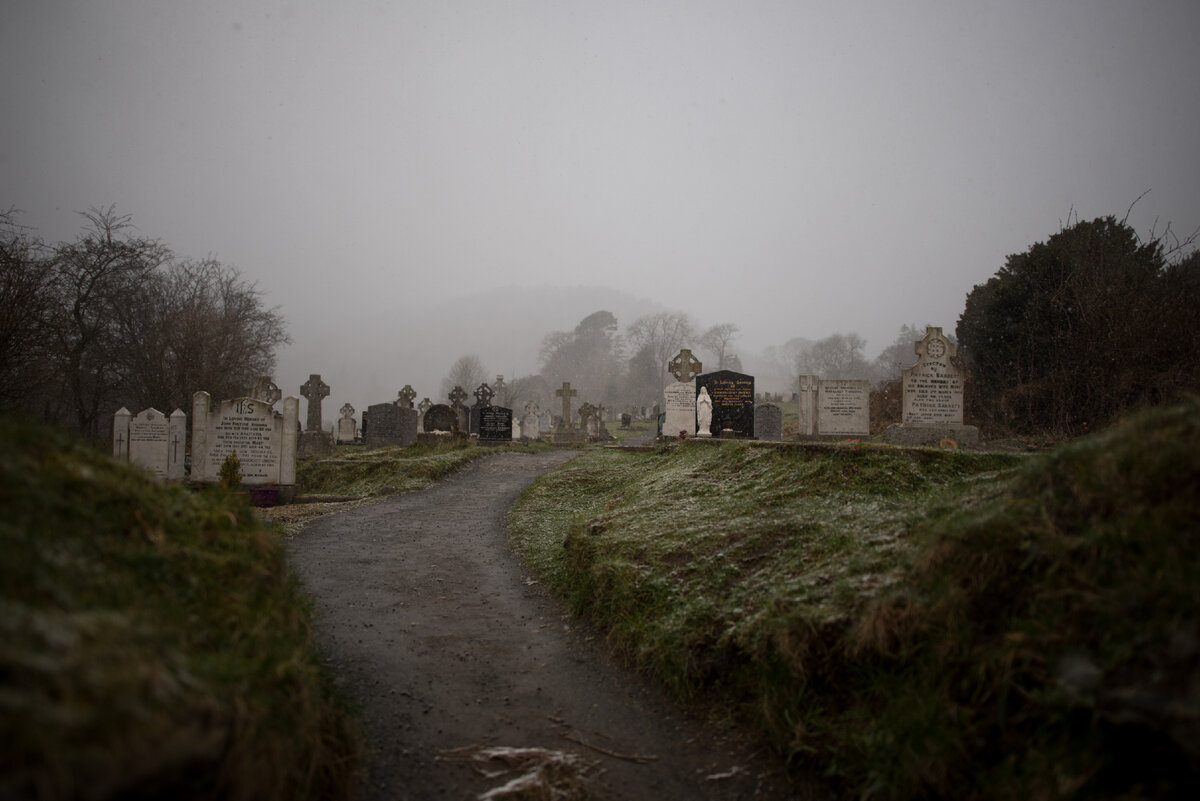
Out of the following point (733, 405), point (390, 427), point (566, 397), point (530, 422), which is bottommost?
point (390, 427)

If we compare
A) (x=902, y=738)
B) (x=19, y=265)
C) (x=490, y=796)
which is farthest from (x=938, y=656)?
(x=19, y=265)

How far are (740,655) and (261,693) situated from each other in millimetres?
2989

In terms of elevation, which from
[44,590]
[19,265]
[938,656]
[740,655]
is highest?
[19,265]

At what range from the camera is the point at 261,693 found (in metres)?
2.60

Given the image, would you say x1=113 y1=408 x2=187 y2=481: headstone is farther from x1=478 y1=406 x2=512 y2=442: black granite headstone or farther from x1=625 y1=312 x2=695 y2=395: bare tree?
x1=625 y1=312 x2=695 y2=395: bare tree

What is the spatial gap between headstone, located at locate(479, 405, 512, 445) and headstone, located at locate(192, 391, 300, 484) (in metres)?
11.7

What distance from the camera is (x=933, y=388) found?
1413 cm

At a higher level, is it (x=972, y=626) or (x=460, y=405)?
(x=460, y=405)

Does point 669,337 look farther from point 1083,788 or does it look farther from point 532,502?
point 1083,788

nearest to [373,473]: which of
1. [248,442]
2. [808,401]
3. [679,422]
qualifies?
[248,442]

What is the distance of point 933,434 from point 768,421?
723 centimetres

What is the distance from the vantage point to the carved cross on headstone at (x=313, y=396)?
94.0 feet

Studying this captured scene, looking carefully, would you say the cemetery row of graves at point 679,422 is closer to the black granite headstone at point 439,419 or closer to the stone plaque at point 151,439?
the stone plaque at point 151,439

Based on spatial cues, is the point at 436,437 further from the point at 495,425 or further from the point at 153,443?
the point at 153,443
